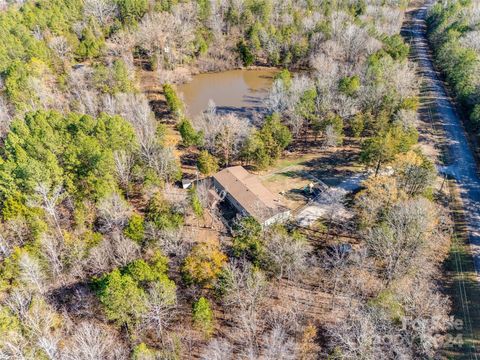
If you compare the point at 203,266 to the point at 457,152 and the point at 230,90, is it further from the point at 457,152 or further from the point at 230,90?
the point at 230,90

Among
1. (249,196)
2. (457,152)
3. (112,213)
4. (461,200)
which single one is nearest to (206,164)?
(249,196)

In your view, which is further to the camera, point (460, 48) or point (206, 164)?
point (460, 48)

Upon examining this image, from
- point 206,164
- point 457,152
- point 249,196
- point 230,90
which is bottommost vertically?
point 457,152

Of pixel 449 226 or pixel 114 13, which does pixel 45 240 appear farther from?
pixel 114 13

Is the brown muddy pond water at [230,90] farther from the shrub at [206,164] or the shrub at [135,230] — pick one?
the shrub at [135,230]

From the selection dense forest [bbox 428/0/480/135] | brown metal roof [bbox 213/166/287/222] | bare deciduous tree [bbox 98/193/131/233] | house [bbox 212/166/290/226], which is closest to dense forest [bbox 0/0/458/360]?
bare deciduous tree [bbox 98/193/131/233]

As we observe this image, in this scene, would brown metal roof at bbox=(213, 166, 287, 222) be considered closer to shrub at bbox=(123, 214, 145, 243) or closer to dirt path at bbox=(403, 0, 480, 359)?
shrub at bbox=(123, 214, 145, 243)
